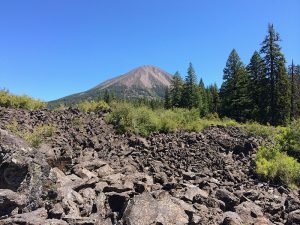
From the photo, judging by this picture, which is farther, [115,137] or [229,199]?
[115,137]

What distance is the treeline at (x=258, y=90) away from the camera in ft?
147

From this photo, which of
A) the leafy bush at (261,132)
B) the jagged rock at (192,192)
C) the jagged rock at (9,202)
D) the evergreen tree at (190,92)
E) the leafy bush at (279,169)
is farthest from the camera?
the evergreen tree at (190,92)

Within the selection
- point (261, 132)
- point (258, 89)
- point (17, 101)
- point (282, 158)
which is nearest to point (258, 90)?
point (258, 89)

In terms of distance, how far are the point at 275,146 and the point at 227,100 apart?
34.8 metres

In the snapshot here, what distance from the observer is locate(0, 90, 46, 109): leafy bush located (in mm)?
17281

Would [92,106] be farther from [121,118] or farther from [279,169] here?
[279,169]

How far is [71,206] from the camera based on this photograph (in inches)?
353

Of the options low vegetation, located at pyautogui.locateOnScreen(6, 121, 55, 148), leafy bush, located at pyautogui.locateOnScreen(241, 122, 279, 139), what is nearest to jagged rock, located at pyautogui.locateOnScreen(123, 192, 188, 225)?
low vegetation, located at pyautogui.locateOnScreen(6, 121, 55, 148)

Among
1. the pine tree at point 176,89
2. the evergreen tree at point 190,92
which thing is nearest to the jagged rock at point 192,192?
the evergreen tree at point 190,92

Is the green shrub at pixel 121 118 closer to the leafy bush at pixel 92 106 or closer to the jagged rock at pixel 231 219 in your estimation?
the leafy bush at pixel 92 106

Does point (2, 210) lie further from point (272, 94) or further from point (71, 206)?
point (272, 94)

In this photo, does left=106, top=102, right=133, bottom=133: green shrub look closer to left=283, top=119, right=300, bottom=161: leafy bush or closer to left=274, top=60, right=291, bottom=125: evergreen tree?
left=283, top=119, right=300, bottom=161: leafy bush

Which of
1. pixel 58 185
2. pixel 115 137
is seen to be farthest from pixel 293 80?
pixel 58 185

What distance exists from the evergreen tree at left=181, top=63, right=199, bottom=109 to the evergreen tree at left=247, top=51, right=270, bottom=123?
12.2 metres
